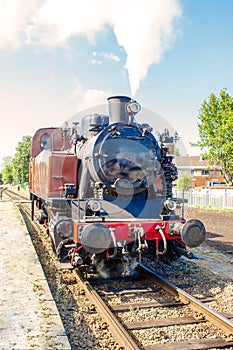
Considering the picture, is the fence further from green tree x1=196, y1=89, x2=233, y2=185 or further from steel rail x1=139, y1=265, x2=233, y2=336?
steel rail x1=139, y1=265, x2=233, y2=336

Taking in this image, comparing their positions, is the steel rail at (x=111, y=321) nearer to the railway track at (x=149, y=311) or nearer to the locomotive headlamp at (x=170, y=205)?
the railway track at (x=149, y=311)

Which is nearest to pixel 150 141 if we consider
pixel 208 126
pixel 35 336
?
pixel 35 336

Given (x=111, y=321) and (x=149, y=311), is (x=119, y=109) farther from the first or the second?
(x=111, y=321)

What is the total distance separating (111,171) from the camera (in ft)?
23.4

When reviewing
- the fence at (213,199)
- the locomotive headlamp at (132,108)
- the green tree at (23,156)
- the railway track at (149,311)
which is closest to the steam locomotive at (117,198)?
the locomotive headlamp at (132,108)

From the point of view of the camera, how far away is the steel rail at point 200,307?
478 cm

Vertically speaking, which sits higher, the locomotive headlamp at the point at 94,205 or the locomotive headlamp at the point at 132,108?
the locomotive headlamp at the point at 132,108

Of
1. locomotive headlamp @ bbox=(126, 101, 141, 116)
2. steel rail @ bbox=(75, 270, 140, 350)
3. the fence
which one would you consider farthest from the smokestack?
the fence

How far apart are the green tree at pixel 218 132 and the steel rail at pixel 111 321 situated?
23587 millimetres

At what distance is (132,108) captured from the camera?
726cm

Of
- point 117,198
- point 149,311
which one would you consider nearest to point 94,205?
point 117,198

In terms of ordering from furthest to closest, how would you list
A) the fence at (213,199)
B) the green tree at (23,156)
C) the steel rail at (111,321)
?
the green tree at (23,156) → the fence at (213,199) → the steel rail at (111,321)

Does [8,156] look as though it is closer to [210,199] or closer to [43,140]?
[210,199]

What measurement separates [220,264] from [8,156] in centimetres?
12157
